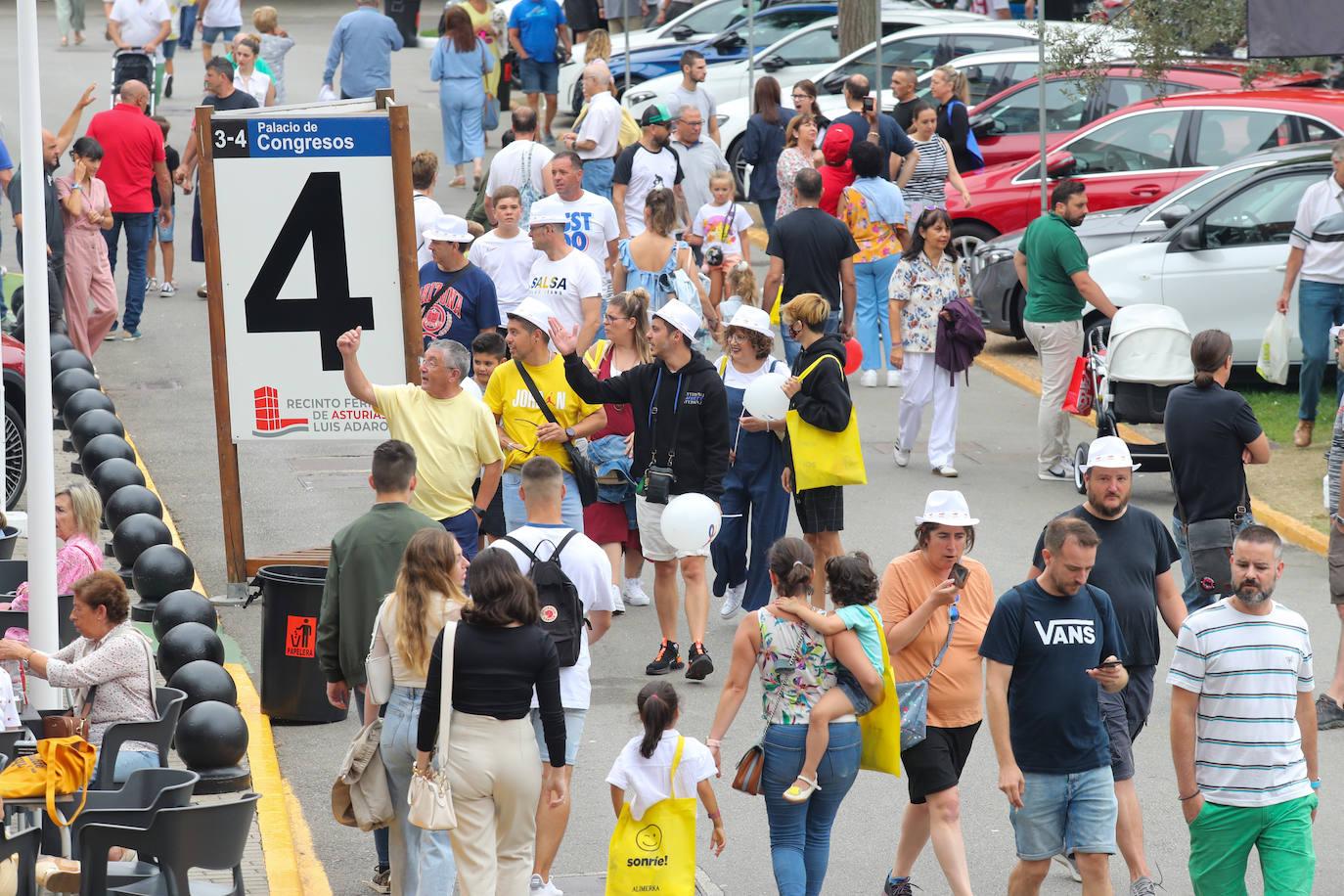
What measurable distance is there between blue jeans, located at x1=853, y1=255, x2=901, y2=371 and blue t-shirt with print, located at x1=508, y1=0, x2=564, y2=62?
9.09m

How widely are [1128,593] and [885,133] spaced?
397 inches

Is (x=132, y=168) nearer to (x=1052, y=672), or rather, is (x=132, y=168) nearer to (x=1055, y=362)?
(x=1055, y=362)

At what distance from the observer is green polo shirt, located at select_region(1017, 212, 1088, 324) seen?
1254 cm

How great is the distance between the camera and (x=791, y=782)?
654 centimetres

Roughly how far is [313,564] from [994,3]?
24.9 meters

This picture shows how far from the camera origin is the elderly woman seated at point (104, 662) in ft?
22.3

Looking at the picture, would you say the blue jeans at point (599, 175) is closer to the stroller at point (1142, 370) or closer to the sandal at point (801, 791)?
the stroller at point (1142, 370)

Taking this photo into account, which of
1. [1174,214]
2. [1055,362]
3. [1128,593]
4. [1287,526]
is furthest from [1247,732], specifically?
[1174,214]

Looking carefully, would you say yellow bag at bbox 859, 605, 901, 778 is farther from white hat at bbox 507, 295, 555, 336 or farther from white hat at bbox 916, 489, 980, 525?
white hat at bbox 507, 295, 555, 336

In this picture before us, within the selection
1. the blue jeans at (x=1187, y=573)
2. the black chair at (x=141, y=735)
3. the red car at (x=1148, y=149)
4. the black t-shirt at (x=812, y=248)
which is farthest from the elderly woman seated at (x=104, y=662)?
the red car at (x=1148, y=149)

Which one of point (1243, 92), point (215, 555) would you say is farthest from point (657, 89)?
point (215, 555)

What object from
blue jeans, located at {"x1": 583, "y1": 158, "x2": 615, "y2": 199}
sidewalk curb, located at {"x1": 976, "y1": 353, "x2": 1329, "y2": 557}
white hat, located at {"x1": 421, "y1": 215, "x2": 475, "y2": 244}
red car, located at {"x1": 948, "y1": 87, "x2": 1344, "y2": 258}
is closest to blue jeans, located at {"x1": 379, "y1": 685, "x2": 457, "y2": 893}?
white hat, located at {"x1": 421, "y1": 215, "x2": 475, "y2": 244}

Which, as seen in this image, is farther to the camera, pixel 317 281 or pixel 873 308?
pixel 873 308

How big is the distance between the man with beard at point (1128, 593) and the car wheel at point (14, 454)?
307 inches
